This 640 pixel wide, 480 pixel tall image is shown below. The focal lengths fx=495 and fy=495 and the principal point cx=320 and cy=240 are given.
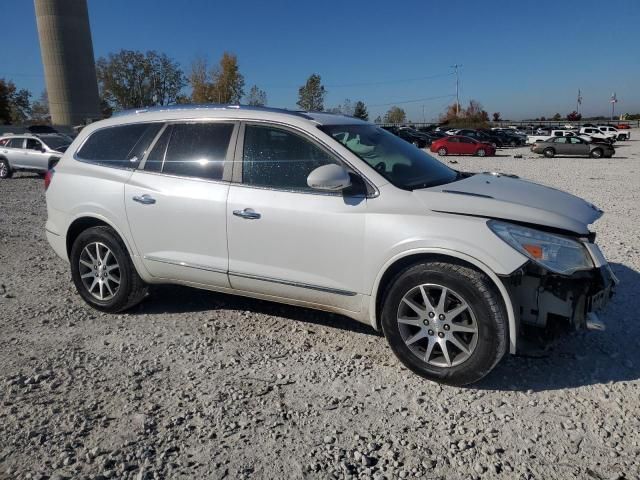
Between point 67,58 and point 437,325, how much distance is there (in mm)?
68802

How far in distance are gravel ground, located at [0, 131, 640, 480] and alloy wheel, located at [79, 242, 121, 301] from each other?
9.8 inches

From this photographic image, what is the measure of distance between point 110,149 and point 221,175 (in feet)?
4.42

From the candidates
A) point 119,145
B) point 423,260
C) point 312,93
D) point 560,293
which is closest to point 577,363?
point 560,293

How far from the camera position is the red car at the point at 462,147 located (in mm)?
31844

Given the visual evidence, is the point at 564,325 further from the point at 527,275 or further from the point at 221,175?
the point at 221,175

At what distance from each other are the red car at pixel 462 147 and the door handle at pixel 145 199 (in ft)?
98.6

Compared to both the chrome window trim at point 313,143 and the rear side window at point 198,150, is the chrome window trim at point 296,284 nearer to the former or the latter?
the chrome window trim at point 313,143

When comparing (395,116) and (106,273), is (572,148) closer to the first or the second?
(106,273)

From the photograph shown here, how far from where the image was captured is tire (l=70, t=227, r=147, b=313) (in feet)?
14.6

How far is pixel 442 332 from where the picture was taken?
3.28 metres

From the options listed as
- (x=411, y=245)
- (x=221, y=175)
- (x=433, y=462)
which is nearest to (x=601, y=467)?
(x=433, y=462)

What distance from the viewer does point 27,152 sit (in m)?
17.5

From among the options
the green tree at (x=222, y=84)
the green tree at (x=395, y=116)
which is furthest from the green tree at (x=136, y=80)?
the green tree at (x=395, y=116)

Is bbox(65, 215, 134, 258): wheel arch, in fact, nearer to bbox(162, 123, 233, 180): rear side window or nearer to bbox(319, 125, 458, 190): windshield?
bbox(162, 123, 233, 180): rear side window
